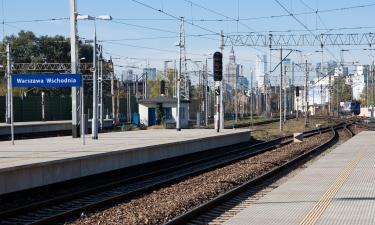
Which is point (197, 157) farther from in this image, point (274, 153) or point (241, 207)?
point (241, 207)

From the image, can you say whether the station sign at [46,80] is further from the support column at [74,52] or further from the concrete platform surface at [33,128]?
the concrete platform surface at [33,128]

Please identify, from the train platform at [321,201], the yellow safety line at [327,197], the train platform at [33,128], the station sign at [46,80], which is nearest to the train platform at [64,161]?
the station sign at [46,80]

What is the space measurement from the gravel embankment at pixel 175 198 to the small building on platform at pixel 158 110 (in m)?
34.0

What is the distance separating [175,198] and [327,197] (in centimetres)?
361

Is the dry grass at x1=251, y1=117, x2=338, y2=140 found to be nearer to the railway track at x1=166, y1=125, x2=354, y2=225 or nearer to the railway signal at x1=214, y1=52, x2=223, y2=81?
the railway signal at x1=214, y1=52, x2=223, y2=81

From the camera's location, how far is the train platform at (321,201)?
11.3 meters

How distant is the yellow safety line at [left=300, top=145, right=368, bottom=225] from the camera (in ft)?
36.8

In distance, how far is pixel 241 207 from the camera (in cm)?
1417

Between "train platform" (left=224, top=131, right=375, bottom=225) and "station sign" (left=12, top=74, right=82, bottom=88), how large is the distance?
9308mm

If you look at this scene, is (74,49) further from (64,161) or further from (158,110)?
(158,110)

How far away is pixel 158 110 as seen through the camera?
59.9 meters

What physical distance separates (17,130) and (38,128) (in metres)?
2.94

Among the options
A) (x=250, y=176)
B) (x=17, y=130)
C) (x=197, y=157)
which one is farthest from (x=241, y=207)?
(x=17, y=130)

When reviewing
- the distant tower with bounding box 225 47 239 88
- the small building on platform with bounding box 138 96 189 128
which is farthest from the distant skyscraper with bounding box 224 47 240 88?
the small building on platform with bounding box 138 96 189 128
